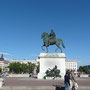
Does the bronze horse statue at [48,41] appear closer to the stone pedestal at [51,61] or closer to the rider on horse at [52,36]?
the rider on horse at [52,36]

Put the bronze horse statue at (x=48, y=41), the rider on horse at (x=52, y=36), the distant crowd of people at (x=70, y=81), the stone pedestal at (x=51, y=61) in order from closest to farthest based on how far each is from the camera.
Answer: the distant crowd of people at (x=70, y=81)
the bronze horse statue at (x=48, y=41)
the rider on horse at (x=52, y=36)
the stone pedestal at (x=51, y=61)

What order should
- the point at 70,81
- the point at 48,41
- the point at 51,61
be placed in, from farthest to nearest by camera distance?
1. the point at 51,61
2. the point at 48,41
3. the point at 70,81

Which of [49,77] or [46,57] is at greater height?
[46,57]

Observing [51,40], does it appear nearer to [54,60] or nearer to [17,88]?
[54,60]

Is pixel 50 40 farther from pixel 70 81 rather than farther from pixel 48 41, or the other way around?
pixel 70 81

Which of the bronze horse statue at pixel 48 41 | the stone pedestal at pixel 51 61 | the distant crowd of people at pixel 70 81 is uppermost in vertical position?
the bronze horse statue at pixel 48 41

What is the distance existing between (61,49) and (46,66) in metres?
4.73

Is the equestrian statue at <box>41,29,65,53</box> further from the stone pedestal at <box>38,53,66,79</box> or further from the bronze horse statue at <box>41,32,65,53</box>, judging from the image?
the stone pedestal at <box>38,53,66,79</box>

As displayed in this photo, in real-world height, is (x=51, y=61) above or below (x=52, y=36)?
below

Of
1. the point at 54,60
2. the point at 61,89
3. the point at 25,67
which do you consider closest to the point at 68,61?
the point at 25,67

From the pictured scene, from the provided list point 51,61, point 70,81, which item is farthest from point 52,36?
point 70,81

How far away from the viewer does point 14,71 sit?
295ft

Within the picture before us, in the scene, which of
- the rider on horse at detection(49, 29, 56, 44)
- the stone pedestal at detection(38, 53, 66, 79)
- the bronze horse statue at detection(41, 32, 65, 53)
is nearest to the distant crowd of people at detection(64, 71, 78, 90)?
the bronze horse statue at detection(41, 32, 65, 53)

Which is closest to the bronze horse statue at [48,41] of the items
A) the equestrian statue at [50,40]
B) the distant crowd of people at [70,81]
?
the equestrian statue at [50,40]
